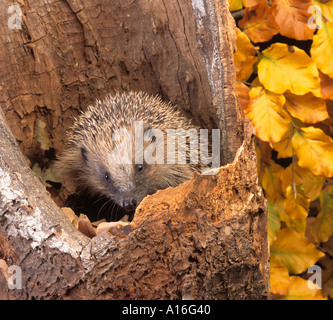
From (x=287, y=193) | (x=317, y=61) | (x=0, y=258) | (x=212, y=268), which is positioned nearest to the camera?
(x=212, y=268)

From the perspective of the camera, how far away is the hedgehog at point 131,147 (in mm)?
2104

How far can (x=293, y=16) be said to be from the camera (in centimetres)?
214

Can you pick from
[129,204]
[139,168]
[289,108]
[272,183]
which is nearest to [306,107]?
[289,108]

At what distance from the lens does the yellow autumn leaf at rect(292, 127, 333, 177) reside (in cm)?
221

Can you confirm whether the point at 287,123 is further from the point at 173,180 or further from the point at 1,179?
the point at 1,179

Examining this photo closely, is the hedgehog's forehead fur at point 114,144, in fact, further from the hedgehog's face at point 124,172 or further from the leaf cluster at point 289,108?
the leaf cluster at point 289,108

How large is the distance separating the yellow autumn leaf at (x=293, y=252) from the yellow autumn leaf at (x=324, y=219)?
0.22 meters

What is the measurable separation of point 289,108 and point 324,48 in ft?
1.14

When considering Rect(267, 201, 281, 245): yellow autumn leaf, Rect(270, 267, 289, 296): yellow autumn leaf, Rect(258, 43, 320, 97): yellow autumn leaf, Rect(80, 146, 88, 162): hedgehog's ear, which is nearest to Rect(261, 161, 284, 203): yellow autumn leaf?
Answer: Rect(267, 201, 281, 245): yellow autumn leaf

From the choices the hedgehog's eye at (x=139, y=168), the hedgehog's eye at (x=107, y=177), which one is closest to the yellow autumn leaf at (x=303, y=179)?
the hedgehog's eye at (x=139, y=168)

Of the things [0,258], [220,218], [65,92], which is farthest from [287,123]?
[0,258]

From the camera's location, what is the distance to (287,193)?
7.84 feet

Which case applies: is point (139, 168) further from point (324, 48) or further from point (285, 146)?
point (324, 48)

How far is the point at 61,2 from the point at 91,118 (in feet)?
2.13
